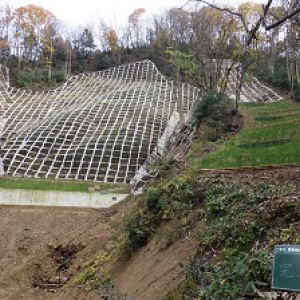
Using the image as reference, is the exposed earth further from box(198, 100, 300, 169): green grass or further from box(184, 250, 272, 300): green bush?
box(198, 100, 300, 169): green grass

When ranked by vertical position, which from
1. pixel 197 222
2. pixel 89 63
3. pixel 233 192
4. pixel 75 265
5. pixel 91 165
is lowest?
pixel 75 265

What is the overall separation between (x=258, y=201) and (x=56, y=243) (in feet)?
25.5

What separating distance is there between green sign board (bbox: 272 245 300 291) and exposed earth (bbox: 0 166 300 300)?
2.34m

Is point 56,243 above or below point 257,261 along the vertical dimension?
below

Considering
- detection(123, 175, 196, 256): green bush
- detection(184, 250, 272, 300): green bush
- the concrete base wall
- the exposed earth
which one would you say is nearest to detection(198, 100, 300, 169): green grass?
the exposed earth

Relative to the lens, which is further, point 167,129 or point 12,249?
point 167,129

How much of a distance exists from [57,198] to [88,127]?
690 centimetres

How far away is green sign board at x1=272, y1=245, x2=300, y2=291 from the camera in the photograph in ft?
10.1

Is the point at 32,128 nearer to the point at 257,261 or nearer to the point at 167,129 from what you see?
the point at 167,129

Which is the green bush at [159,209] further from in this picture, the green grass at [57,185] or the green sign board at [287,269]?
the green grass at [57,185]

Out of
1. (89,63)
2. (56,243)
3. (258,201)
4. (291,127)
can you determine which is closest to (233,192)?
(258,201)

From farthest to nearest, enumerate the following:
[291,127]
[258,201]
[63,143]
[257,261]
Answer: [63,143], [291,127], [258,201], [257,261]

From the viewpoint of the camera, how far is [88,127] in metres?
21.3

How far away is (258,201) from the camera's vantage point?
6.24 meters
